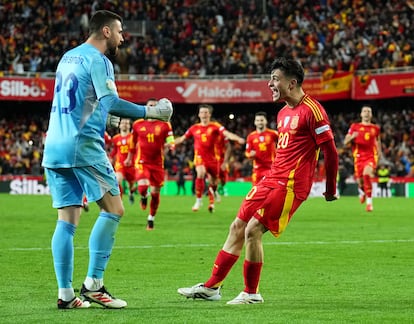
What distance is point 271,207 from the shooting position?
835 cm

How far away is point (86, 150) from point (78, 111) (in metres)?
0.33

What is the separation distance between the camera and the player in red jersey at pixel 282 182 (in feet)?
27.3

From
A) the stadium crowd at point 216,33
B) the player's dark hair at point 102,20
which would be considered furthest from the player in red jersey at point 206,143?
the stadium crowd at point 216,33

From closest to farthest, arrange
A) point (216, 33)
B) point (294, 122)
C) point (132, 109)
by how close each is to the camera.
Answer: point (132, 109), point (294, 122), point (216, 33)

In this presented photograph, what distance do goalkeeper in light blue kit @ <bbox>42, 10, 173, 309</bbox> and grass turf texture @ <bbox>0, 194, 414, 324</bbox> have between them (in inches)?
13.9

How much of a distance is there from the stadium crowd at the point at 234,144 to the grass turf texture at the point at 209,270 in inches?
785

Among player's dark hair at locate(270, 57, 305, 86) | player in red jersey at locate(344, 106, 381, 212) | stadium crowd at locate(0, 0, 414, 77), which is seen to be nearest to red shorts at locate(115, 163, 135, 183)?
player in red jersey at locate(344, 106, 381, 212)

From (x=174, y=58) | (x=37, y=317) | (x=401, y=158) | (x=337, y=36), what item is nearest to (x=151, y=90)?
(x=174, y=58)

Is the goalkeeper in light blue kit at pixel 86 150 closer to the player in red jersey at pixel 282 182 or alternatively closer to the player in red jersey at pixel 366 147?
the player in red jersey at pixel 282 182

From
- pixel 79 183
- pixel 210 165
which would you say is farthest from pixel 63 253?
pixel 210 165

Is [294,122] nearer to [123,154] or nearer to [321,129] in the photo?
[321,129]

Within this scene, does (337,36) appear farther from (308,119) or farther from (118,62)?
(308,119)

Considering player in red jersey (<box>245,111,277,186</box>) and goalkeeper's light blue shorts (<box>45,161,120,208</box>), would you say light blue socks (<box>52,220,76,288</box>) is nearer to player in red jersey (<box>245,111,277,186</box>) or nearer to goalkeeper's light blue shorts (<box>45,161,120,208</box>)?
goalkeeper's light blue shorts (<box>45,161,120,208</box>)

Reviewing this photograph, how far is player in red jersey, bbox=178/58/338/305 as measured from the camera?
8336mm
